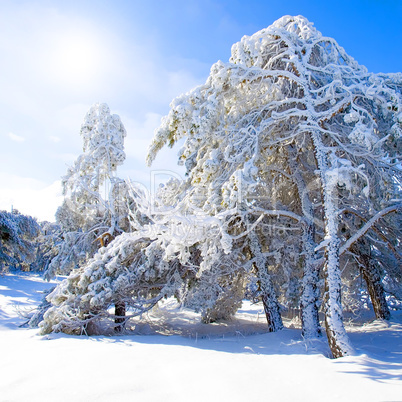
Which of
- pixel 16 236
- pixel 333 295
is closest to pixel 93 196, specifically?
pixel 333 295

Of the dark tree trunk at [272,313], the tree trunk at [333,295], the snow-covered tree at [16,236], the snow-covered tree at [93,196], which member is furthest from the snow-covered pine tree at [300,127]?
the snow-covered tree at [16,236]

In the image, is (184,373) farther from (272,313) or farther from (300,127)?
(300,127)

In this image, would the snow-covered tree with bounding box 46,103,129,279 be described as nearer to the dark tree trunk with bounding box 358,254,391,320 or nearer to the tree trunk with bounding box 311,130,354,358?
the tree trunk with bounding box 311,130,354,358

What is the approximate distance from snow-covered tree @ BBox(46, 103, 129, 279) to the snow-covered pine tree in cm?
535

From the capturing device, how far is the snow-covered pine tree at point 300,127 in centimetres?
604

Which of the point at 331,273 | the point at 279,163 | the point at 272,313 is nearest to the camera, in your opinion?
the point at 331,273

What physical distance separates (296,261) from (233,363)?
222 inches

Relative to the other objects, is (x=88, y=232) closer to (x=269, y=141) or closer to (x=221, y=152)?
(x=221, y=152)

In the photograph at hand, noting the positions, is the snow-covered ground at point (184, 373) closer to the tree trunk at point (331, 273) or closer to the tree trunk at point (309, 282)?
the tree trunk at point (331, 273)

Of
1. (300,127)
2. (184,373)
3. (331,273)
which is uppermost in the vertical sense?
(300,127)

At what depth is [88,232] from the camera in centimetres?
1201

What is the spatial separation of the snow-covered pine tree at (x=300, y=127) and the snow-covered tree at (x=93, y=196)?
17.6 feet

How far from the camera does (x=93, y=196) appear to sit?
12430 mm

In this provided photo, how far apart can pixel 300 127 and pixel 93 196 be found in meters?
9.29
